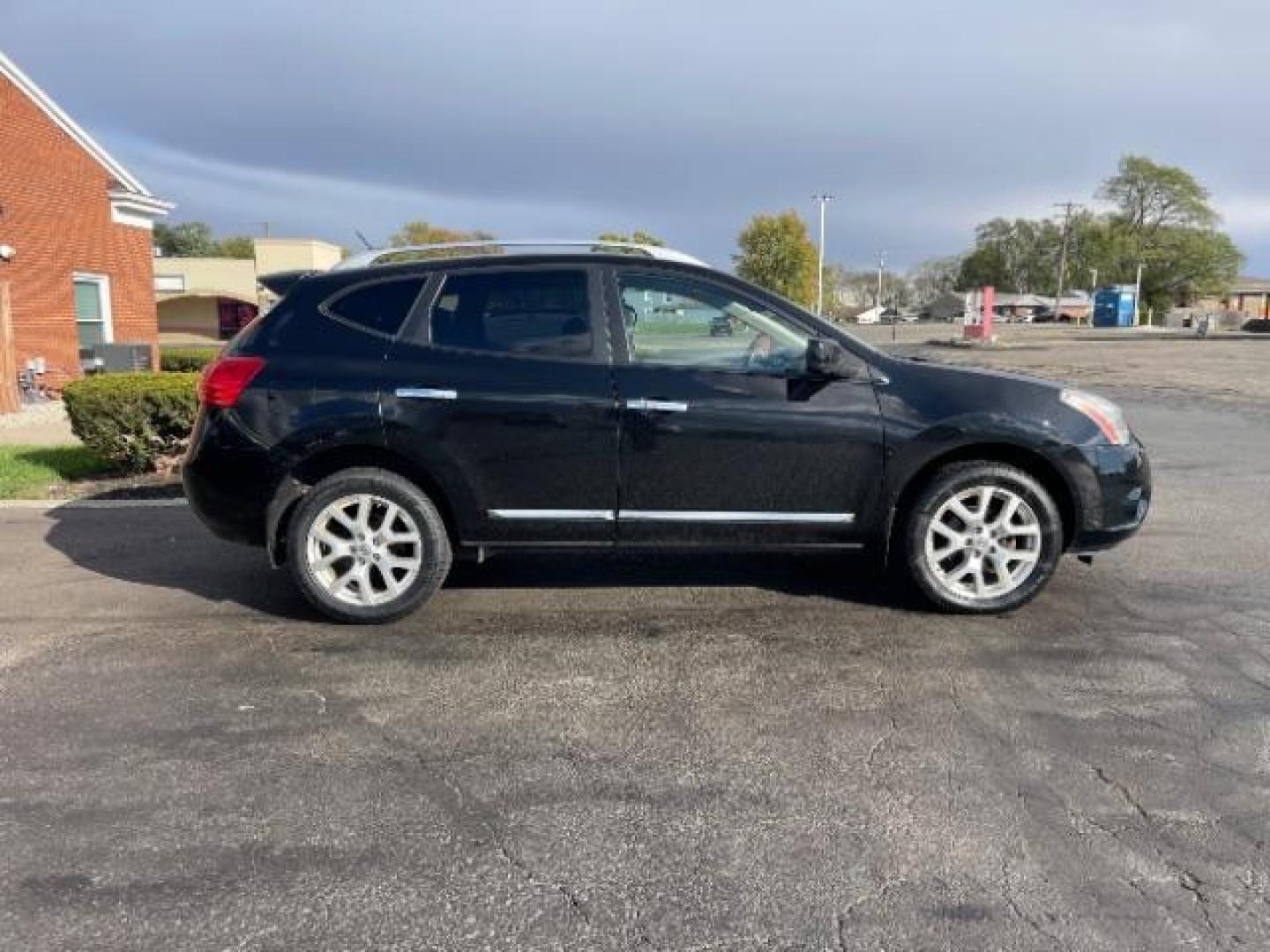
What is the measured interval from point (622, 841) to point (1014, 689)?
1.94 meters

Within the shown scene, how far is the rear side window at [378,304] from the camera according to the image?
15.3ft

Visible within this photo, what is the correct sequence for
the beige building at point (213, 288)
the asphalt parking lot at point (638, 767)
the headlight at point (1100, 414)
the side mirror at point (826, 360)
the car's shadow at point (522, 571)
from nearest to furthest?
the asphalt parking lot at point (638, 767) < the side mirror at point (826, 360) < the headlight at point (1100, 414) < the car's shadow at point (522, 571) < the beige building at point (213, 288)

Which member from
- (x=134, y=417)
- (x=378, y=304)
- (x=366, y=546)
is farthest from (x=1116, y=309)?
(x=366, y=546)

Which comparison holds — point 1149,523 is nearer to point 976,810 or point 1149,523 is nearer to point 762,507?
point 762,507

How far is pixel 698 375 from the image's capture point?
457cm

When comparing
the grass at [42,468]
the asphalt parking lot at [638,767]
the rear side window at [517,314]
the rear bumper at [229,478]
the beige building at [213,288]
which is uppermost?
the beige building at [213,288]

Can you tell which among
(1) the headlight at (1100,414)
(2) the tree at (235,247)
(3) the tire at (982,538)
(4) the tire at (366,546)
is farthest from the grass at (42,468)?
(2) the tree at (235,247)

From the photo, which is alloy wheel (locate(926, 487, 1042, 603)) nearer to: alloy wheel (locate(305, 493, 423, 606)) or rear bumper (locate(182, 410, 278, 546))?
alloy wheel (locate(305, 493, 423, 606))

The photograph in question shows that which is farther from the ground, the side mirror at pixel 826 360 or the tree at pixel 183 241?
the tree at pixel 183 241

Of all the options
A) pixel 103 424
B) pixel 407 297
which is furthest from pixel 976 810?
pixel 103 424

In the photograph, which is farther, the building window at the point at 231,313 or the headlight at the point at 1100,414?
the building window at the point at 231,313

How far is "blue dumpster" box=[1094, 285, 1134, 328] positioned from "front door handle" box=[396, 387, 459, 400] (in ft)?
319

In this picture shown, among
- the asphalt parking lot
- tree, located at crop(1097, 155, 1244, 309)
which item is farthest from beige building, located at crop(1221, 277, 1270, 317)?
the asphalt parking lot

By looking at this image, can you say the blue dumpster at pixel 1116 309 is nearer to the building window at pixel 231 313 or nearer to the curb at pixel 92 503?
the building window at pixel 231 313
